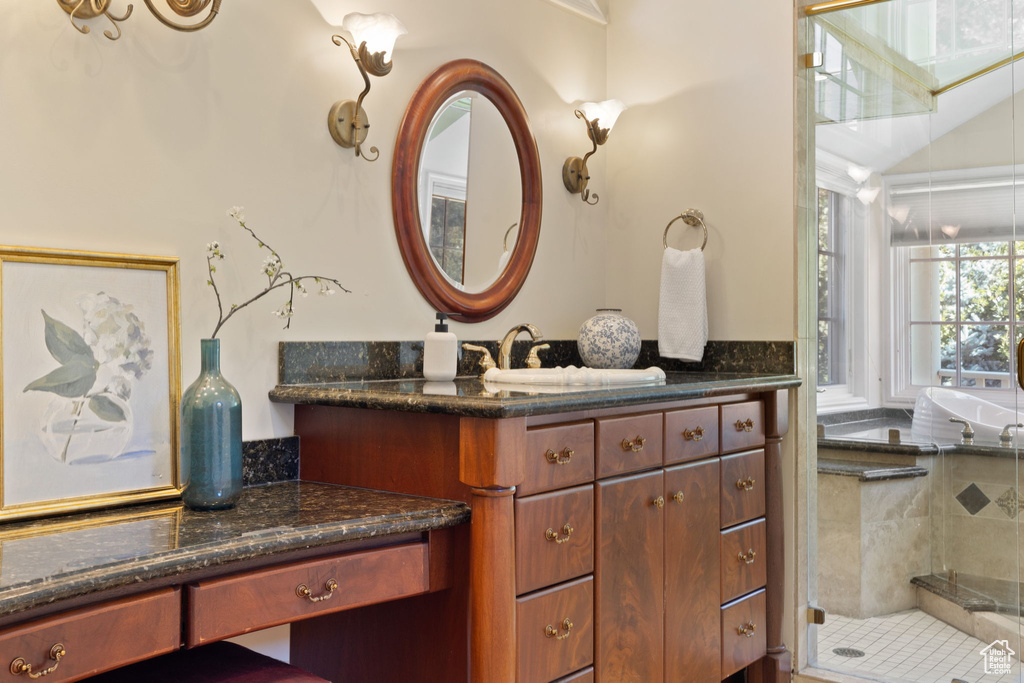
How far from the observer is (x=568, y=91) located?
2.99m

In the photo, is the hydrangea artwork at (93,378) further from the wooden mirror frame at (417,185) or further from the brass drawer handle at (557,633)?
the brass drawer handle at (557,633)

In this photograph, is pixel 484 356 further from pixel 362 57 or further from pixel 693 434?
pixel 362 57

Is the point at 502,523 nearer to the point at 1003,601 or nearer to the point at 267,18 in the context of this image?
the point at 267,18

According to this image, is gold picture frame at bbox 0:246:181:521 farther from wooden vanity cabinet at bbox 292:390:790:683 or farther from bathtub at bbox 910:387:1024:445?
bathtub at bbox 910:387:1024:445

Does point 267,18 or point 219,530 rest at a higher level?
point 267,18

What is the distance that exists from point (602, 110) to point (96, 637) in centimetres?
230

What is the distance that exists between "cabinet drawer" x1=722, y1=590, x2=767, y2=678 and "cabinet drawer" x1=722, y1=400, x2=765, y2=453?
0.45 m

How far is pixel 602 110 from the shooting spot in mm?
2943

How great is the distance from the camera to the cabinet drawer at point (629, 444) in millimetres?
1944

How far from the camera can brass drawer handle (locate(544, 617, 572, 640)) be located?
5.86ft

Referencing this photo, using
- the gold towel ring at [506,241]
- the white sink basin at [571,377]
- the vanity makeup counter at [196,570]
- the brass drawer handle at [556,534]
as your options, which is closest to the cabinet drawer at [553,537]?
the brass drawer handle at [556,534]

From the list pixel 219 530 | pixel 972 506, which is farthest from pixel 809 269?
pixel 219 530

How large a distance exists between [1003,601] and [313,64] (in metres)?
2.34

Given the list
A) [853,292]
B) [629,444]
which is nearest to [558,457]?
[629,444]
